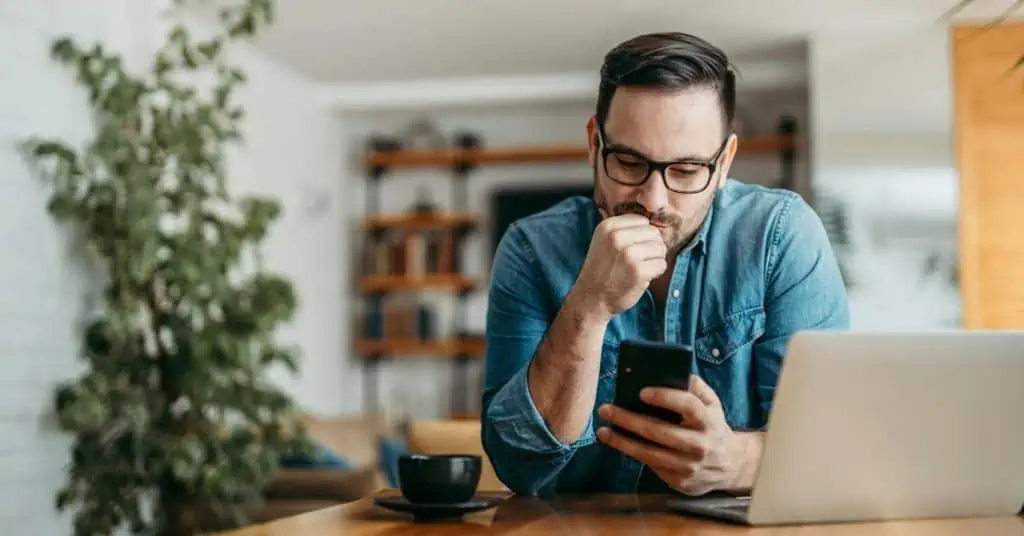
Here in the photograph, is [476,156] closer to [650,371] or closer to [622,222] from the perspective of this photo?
[622,222]

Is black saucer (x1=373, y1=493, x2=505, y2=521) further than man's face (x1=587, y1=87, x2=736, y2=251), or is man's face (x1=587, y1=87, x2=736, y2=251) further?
man's face (x1=587, y1=87, x2=736, y2=251)

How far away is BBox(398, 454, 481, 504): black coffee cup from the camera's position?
1.18 meters

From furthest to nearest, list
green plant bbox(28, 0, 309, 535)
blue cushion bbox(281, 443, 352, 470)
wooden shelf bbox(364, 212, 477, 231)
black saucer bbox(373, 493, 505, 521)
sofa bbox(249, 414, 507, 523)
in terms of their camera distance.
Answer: wooden shelf bbox(364, 212, 477, 231), blue cushion bbox(281, 443, 352, 470), green plant bbox(28, 0, 309, 535), sofa bbox(249, 414, 507, 523), black saucer bbox(373, 493, 505, 521)

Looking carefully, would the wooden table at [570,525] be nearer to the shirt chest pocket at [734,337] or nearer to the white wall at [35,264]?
the shirt chest pocket at [734,337]

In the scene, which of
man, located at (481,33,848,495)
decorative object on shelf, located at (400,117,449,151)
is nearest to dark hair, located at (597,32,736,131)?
man, located at (481,33,848,495)

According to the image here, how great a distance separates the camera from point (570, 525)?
1104 mm

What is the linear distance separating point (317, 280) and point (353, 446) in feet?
4.57

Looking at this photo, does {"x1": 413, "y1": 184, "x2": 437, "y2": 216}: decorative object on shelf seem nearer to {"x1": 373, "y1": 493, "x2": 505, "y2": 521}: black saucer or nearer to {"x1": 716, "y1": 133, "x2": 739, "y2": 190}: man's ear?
{"x1": 716, "y1": 133, "x2": 739, "y2": 190}: man's ear

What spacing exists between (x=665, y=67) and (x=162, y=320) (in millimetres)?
2918

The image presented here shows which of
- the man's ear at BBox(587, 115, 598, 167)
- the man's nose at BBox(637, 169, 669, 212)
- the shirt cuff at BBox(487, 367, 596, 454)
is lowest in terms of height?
the shirt cuff at BBox(487, 367, 596, 454)

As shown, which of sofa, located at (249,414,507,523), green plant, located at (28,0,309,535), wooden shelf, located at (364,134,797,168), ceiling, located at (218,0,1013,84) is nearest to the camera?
sofa, located at (249,414,507,523)

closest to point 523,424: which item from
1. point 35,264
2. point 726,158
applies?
point 726,158

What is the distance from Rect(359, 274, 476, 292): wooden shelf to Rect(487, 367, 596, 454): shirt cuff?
5.57m

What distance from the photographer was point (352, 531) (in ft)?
3.43
